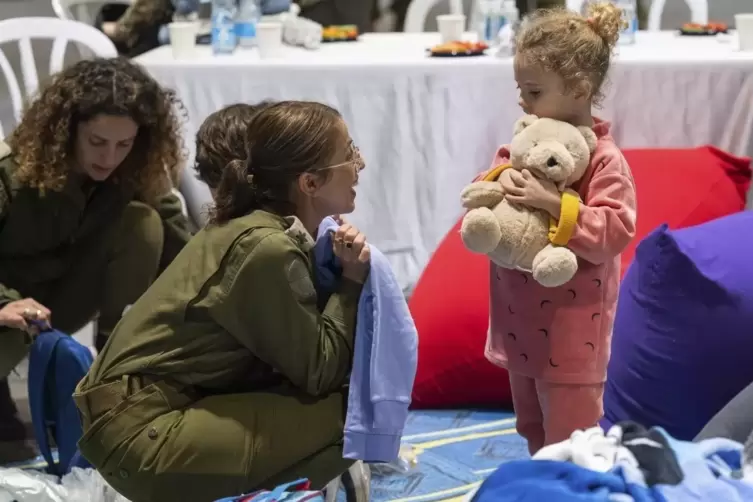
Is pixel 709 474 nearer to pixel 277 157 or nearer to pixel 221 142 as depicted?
pixel 277 157

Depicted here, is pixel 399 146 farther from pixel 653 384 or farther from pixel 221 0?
pixel 653 384

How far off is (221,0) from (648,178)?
4.41 ft

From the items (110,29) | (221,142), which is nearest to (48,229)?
(221,142)

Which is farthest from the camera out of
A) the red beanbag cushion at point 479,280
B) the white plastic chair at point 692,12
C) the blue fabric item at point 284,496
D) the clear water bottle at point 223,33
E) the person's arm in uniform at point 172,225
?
the white plastic chair at point 692,12

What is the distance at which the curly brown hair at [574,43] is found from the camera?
129 centimetres

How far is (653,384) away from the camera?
162cm

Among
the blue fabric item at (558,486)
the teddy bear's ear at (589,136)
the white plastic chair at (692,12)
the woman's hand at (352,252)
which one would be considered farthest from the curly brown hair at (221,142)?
the white plastic chair at (692,12)

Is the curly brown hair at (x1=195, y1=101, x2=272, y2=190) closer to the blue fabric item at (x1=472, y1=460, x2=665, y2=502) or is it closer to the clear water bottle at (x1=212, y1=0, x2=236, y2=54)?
the blue fabric item at (x1=472, y1=460, x2=665, y2=502)

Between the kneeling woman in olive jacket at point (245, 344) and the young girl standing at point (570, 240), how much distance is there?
0.77 feet

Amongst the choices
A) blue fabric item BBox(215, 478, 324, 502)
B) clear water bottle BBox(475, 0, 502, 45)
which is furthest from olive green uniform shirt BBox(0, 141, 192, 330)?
clear water bottle BBox(475, 0, 502, 45)

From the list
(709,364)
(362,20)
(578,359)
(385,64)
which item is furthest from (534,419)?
(362,20)

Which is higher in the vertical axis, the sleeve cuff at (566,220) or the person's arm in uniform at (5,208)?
the sleeve cuff at (566,220)

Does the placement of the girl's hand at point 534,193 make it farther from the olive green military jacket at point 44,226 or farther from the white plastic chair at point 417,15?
the white plastic chair at point 417,15

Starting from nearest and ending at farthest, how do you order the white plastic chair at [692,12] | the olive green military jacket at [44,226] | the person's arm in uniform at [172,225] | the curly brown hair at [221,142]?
the curly brown hair at [221,142], the olive green military jacket at [44,226], the person's arm in uniform at [172,225], the white plastic chair at [692,12]
